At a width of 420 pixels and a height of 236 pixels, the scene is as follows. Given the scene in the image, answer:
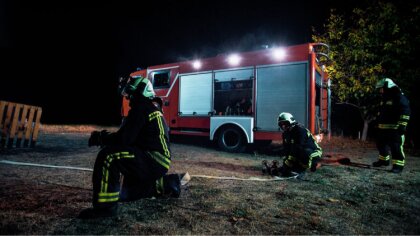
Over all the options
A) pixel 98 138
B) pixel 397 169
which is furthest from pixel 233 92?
pixel 98 138

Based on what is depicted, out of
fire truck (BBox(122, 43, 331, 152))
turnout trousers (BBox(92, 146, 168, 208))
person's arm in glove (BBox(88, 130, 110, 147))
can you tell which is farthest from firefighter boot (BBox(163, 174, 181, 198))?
fire truck (BBox(122, 43, 331, 152))

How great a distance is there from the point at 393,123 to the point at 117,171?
515 cm

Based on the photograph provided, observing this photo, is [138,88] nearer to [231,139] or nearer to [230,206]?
[230,206]

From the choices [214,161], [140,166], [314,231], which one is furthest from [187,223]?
[214,161]

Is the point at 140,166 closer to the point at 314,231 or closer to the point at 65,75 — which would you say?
the point at 314,231

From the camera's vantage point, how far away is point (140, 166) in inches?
97.8

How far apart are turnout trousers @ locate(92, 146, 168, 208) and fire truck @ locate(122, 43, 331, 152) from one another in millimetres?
4679

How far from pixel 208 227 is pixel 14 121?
6.26m

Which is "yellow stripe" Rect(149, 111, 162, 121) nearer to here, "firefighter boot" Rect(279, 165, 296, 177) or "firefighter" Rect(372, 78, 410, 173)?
"firefighter boot" Rect(279, 165, 296, 177)

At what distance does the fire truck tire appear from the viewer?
7453 millimetres

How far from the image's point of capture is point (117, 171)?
239cm

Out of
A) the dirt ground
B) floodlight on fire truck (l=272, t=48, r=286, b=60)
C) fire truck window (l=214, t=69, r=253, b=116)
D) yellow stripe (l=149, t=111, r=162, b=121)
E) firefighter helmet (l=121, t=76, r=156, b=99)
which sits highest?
floodlight on fire truck (l=272, t=48, r=286, b=60)

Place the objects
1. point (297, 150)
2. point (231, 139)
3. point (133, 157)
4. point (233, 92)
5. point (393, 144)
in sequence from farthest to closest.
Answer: point (231, 139)
point (233, 92)
point (393, 144)
point (297, 150)
point (133, 157)

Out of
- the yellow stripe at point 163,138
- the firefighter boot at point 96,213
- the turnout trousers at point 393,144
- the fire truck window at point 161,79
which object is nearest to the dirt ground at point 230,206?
the firefighter boot at point 96,213
